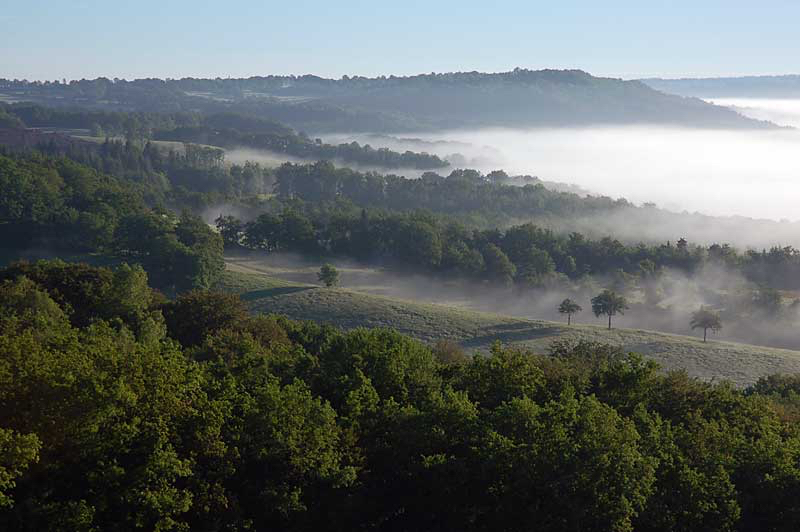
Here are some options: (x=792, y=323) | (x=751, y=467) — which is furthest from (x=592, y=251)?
(x=751, y=467)

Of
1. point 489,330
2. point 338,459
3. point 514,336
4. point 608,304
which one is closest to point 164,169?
point 608,304

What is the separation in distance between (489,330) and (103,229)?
50.6 m

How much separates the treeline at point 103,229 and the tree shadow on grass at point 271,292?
4646 millimetres

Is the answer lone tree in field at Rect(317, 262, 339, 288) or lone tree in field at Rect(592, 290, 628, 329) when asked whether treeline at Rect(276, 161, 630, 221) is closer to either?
lone tree in field at Rect(317, 262, 339, 288)

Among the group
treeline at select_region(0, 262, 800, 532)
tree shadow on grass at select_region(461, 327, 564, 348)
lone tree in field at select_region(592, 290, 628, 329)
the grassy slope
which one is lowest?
tree shadow on grass at select_region(461, 327, 564, 348)

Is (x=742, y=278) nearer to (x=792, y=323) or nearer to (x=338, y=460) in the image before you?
(x=792, y=323)

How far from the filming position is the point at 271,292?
82500mm

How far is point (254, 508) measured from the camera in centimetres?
2261

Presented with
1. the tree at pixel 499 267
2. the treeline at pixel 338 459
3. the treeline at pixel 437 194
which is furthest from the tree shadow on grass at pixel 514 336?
the treeline at pixel 437 194

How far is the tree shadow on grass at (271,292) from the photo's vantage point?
3179 inches

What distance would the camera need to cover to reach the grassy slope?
A: 6481cm

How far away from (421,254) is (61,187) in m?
52.1

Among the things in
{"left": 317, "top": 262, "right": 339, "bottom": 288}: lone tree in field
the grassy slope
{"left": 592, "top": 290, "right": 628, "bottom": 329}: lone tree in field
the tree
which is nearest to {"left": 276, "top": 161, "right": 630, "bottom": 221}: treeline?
the tree

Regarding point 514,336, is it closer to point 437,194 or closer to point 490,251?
point 490,251
